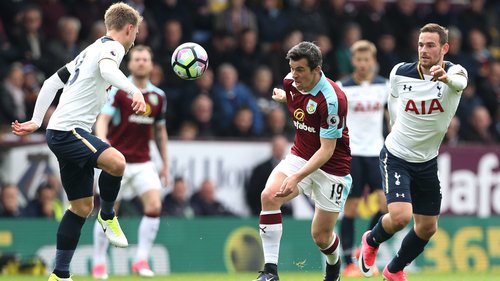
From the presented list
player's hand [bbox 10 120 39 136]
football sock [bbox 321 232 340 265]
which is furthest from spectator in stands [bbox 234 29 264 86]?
player's hand [bbox 10 120 39 136]

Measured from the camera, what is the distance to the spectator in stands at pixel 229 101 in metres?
17.1

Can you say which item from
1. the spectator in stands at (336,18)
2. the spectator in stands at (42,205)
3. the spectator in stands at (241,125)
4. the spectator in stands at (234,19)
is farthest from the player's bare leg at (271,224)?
the spectator in stands at (336,18)

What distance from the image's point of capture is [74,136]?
9797mm

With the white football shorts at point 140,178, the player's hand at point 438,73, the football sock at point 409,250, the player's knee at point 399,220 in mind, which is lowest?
the football sock at point 409,250

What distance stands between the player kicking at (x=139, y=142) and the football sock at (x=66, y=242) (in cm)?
320

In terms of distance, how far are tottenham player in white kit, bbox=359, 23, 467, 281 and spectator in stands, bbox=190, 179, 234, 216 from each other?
558cm

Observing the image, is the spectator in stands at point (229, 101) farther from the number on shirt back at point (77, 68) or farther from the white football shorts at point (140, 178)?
the number on shirt back at point (77, 68)

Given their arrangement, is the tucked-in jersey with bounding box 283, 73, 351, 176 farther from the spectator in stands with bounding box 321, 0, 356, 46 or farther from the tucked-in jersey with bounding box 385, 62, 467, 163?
the spectator in stands with bounding box 321, 0, 356, 46

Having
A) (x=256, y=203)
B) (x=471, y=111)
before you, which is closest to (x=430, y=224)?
(x=256, y=203)

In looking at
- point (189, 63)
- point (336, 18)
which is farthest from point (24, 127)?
point (336, 18)

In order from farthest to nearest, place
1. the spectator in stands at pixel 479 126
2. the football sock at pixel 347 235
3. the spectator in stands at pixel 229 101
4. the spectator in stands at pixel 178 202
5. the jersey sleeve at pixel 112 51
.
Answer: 1. the spectator in stands at pixel 479 126
2. the spectator in stands at pixel 229 101
3. the spectator in stands at pixel 178 202
4. the football sock at pixel 347 235
5. the jersey sleeve at pixel 112 51

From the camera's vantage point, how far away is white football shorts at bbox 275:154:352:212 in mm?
10086

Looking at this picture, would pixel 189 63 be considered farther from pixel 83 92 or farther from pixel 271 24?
pixel 271 24

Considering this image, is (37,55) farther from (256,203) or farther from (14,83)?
(256,203)
